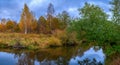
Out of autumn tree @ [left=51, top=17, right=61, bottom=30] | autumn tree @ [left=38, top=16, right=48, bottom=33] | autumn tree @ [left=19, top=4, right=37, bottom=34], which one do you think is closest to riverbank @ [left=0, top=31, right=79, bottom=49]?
autumn tree @ [left=38, top=16, right=48, bottom=33]

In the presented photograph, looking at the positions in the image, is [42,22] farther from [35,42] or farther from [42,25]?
[35,42]

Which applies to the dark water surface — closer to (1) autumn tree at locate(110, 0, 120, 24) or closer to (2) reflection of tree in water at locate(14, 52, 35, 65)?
(2) reflection of tree in water at locate(14, 52, 35, 65)

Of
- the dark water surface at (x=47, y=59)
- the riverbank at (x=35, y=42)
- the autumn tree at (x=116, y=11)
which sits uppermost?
the autumn tree at (x=116, y=11)

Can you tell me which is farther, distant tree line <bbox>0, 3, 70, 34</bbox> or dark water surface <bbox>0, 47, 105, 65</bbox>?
distant tree line <bbox>0, 3, 70, 34</bbox>

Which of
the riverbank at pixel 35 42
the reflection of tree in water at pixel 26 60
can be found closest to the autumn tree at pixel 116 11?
the reflection of tree in water at pixel 26 60

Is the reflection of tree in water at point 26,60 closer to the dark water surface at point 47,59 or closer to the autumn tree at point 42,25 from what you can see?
the dark water surface at point 47,59

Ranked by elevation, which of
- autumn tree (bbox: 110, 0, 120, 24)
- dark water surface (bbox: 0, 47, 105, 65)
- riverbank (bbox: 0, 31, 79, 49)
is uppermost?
autumn tree (bbox: 110, 0, 120, 24)

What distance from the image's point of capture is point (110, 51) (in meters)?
30.7

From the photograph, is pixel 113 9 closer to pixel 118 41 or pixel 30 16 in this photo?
pixel 118 41

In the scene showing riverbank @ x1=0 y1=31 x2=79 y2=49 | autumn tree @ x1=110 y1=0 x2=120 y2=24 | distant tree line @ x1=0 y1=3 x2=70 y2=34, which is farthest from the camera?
distant tree line @ x1=0 y1=3 x2=70 y2=34

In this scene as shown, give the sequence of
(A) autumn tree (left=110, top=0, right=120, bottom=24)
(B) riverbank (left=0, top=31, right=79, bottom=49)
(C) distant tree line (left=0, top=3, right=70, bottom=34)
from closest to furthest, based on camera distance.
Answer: (A) autumn tree (left=110, top=0, right=120, bottom=24), (B) riverbank (left=0, top=31, right=79, bottom=49), (C) distant tree line (left=0, top=3, right=70, bottom=34)

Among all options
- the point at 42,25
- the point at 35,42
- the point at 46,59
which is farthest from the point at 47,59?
the point at 42,25

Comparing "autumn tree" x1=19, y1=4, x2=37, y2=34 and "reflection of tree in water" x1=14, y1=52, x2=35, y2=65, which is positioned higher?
"autumn tree" x1=19, y1=4, x2=37, y2=34

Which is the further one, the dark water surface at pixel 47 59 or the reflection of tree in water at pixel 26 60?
the dark water surface at pixel 47 59
